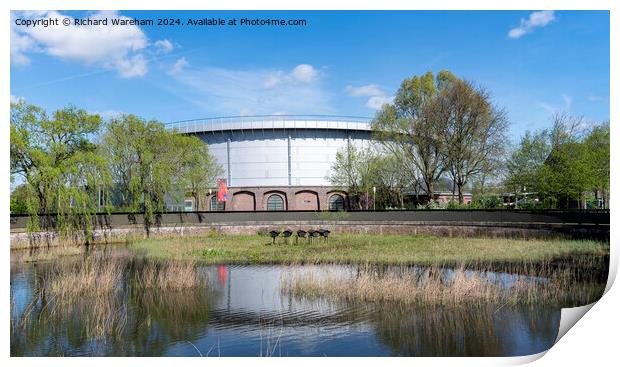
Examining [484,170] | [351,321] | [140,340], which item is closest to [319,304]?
[351,321]

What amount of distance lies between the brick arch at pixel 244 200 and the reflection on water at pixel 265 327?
1473 inches

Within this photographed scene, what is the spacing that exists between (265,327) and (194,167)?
31.6 meters

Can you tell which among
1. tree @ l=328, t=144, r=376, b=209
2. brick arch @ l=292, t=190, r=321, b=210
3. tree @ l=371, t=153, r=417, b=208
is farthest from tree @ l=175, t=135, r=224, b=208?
tree @ l=371, t=153, r=417, b=208

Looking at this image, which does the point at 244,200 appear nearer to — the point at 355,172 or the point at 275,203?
the point at 275,203

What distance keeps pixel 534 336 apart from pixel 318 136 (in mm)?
45689

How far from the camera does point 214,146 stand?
5597 cm

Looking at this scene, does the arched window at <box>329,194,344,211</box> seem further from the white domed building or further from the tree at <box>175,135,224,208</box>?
the tree at <box>175,135,224,208</box>

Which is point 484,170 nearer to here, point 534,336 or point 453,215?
point 453,215

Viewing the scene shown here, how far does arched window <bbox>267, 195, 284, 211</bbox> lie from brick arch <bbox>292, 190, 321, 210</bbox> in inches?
68.4

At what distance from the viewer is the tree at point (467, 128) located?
1551 inches

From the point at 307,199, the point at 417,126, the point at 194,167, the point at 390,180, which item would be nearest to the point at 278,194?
the point at 307,199

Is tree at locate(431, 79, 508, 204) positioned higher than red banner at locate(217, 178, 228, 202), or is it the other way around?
tree at locate(431, 79, 508, 204)

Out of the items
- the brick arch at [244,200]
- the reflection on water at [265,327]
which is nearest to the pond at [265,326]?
the reflection on water at [265,327]

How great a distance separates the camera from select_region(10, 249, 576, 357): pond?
1020 cm
